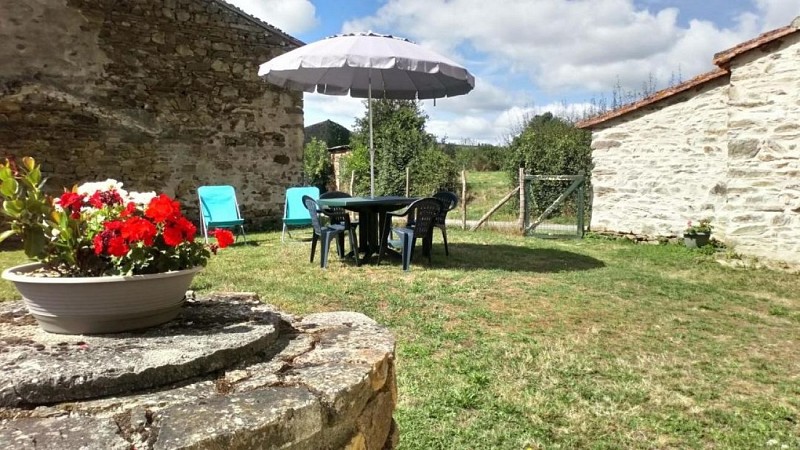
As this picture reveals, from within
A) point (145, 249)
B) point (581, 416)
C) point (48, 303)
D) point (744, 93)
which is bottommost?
point (581, 416)

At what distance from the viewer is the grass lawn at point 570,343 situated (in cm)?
242

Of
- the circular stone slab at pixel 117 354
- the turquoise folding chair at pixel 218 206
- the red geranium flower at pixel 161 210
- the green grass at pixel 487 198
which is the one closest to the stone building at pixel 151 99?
the turquoise folding chair at pixel 218 206

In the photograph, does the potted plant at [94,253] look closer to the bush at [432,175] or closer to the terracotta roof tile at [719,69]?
the terracotta roof tile at [719,69]

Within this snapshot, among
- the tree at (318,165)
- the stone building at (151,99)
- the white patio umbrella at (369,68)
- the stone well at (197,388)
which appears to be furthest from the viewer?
the tree at (318,165)

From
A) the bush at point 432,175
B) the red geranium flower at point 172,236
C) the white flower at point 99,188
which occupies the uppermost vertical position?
the bush at point 432,175

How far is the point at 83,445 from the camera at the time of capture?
43.4 inches

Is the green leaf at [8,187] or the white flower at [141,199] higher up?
the green leaf at [8,187]

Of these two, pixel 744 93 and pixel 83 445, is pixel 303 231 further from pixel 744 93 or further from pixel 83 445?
pixel 83 445

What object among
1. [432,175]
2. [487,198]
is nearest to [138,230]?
[432,175]

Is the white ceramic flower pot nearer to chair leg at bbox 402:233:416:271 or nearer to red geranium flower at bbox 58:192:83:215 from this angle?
red geranium flower at bbox 58:192:83:215

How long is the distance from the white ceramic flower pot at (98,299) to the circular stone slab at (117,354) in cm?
4

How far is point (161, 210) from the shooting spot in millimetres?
1586

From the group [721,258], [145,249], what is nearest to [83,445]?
[145,249]

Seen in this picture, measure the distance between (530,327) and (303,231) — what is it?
6576mm
